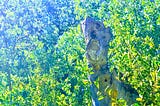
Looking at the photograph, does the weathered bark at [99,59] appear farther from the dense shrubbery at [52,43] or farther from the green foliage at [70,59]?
the green foliage at [70,59]

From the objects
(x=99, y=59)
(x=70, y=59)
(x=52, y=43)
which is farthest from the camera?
(x=52, y=43)

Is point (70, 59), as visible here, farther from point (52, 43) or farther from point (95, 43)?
point (95, 43)

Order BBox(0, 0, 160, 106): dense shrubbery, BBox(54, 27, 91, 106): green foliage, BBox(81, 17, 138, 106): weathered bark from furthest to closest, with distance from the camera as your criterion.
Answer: BBox(54, 27, 91, 106): green foliage
BBox(0, 0, 160, 106): dense shrubbery
BBox(81, 17, 138, 106): weathered bark

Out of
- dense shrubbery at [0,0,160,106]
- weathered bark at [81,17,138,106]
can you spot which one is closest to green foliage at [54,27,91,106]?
dense shrubbery at [0,0,160,106]

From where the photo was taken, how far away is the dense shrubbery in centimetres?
2328

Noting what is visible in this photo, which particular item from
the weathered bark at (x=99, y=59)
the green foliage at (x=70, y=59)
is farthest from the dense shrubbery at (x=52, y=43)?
the weathered bark at (x=99, y=59)

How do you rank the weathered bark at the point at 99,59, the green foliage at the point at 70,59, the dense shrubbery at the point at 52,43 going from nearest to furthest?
the weathered bark at the point at 99,59 → the dense shrubbery at the point at 52,43 → the green foliage at the point at 70,59

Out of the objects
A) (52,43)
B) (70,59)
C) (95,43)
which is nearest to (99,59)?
(95,43)

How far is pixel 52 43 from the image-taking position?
3616 centimetres

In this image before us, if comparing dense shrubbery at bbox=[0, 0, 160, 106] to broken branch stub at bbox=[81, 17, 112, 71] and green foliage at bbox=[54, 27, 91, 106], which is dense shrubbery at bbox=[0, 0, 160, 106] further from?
broken branch stub at bbox=[81, 17, 112, 71]

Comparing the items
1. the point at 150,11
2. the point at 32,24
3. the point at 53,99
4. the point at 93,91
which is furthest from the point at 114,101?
the point at 32,24

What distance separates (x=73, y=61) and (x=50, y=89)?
288 inches

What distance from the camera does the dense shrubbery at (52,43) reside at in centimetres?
2328

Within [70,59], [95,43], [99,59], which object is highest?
[95,43]
